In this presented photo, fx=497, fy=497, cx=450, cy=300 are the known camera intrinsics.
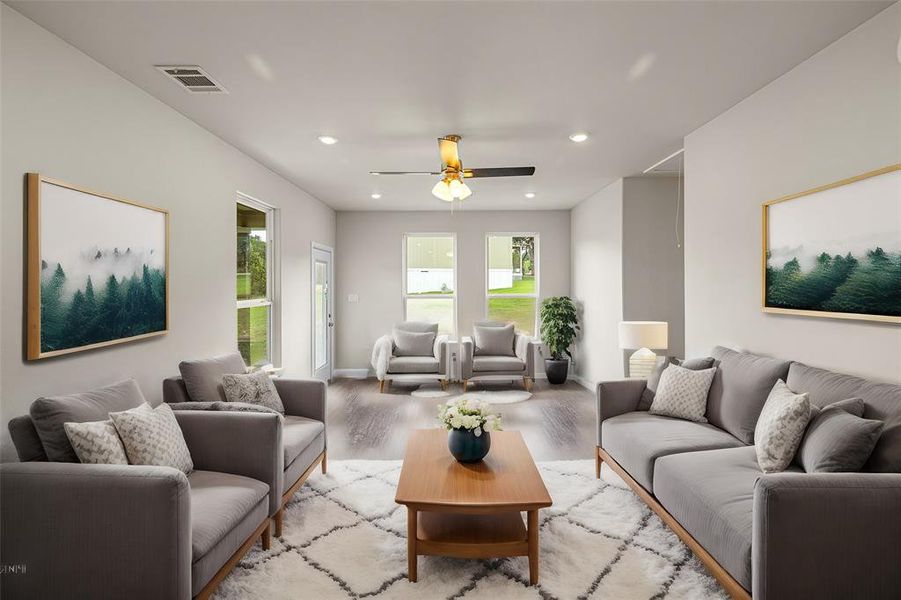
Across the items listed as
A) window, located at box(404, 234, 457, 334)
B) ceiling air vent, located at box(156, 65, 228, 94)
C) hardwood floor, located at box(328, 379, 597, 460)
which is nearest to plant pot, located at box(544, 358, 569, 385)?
hardwood floor, located at box(328, 379, 597, 460)

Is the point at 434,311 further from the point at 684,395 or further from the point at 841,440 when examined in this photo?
the point at 841,440

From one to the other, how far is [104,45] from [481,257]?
19.6 ft

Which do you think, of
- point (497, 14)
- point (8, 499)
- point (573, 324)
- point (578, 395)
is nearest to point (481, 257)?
point (573, 324)

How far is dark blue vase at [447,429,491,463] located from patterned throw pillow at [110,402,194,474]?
137 cm

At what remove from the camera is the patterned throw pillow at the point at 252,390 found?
325 centimetres

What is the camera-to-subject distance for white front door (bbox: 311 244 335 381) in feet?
22.4

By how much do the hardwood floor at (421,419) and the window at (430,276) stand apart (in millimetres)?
1397

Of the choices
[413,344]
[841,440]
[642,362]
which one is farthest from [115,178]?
[413,344]

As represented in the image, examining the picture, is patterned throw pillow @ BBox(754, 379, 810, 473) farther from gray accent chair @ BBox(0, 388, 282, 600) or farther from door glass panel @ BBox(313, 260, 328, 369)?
door glass panel @ BBox(313, 260, 328, 369)

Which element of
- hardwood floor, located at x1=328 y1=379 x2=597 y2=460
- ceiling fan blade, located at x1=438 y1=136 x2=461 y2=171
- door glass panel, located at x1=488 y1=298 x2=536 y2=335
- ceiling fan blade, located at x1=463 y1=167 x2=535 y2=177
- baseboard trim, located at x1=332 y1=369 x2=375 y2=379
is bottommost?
hardwood floor, located at x1=328 y1=379 x2=597 y2=460

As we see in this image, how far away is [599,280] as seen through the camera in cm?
658

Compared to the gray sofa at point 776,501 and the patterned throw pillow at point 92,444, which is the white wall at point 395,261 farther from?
the patterned throw pillow at point 92,444

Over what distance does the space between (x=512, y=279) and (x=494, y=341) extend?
4.50 ft

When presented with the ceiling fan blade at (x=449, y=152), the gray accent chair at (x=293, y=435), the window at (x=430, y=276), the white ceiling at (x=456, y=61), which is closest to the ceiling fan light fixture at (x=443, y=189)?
the ceiling fan blade at (x=449, y=152)
